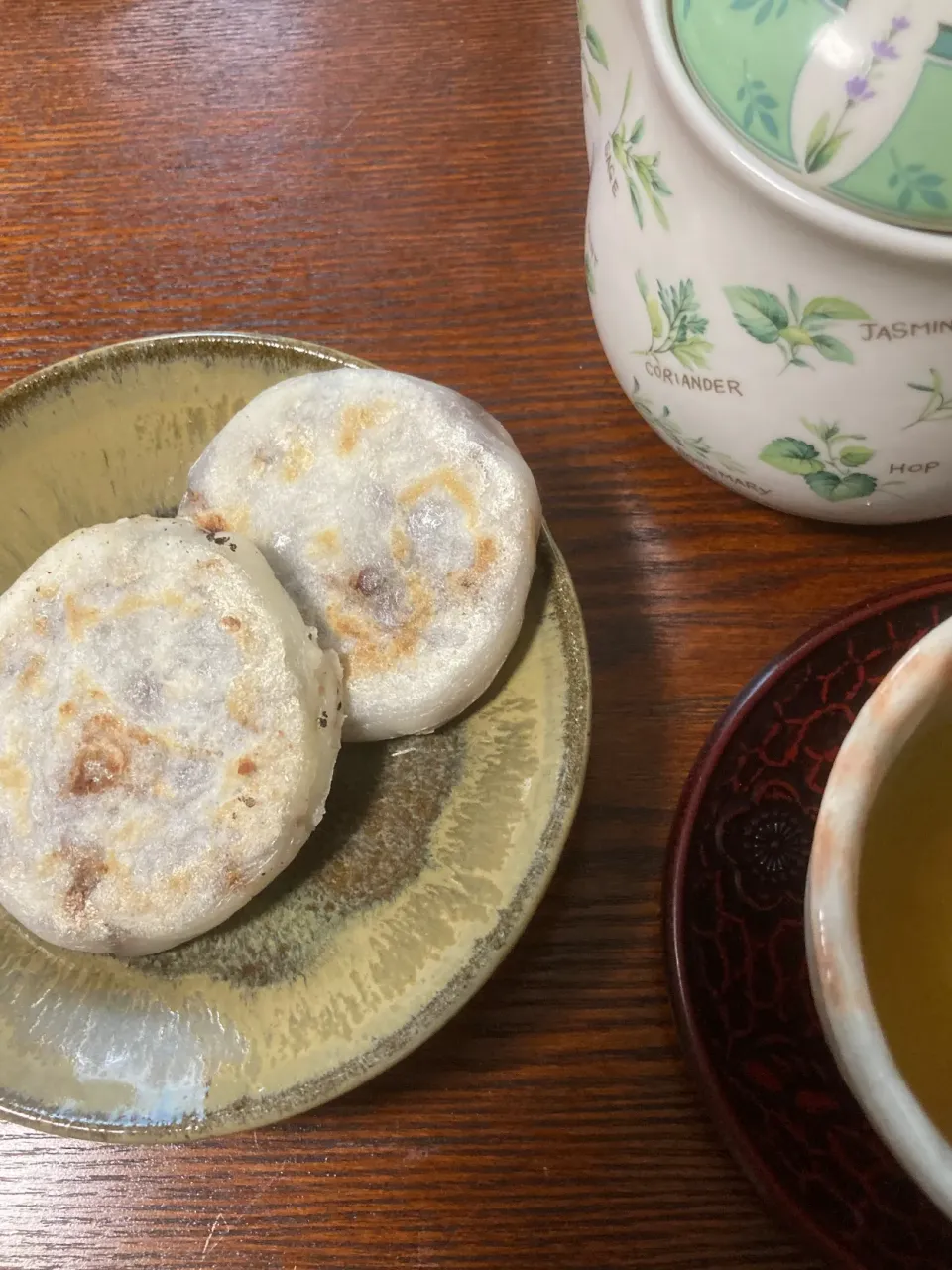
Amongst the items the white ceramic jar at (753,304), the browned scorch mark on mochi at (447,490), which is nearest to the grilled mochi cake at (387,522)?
the browned scorch mark on mochi at (447,490)

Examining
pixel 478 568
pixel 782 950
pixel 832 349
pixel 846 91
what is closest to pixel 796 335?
pixel 832 349

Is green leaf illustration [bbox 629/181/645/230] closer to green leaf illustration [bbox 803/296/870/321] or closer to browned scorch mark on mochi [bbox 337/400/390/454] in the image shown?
green leaf illustration [bbox 803/296/870/321]

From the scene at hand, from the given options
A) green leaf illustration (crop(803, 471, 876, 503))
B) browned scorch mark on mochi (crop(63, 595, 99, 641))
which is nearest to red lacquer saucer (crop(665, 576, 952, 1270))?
green leaf illustration (crop(803, 471, 876, 503))

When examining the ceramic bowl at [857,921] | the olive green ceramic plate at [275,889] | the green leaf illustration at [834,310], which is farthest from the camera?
the olive green ceramic plate at [275,889]

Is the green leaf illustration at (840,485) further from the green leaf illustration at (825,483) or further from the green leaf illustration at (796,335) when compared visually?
the green leaf illustration at (796,335)

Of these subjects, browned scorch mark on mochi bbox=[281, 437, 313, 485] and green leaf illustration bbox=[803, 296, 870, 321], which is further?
browned scorch mark on mochi bbox=[281, 437, 313, 485]

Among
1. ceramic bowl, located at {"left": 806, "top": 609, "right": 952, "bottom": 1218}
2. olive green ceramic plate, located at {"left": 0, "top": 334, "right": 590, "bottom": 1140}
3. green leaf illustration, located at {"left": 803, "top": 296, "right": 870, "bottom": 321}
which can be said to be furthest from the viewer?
olive green ceramic plate, located at {"left": 0, "top": 334, "right": 590, "bottom": 1140}

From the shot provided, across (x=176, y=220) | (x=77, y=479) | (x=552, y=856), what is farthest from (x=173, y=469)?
(x=552, y=856)
